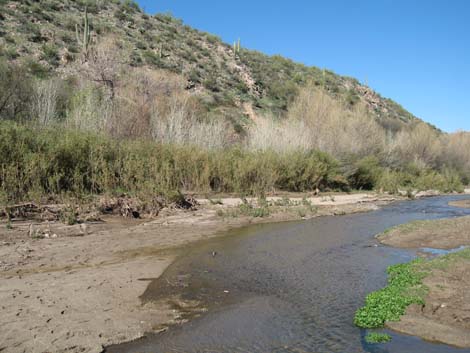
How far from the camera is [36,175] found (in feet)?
46.0

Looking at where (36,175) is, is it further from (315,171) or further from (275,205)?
(315,171)

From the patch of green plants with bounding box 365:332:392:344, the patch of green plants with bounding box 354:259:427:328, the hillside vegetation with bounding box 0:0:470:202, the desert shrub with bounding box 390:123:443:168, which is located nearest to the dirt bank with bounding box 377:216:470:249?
the patch of green plants with bounding box 354:259:427:328

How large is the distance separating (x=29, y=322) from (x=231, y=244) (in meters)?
6.81

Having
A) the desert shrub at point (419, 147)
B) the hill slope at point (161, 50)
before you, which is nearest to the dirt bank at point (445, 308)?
the hill slope at point (161, 50)

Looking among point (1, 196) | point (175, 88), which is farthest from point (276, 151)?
point (1, 196)

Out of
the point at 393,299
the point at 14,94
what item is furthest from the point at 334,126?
the point at 393,299

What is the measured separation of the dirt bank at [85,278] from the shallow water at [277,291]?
43cm

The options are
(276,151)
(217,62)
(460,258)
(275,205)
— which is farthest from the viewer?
(217,62)

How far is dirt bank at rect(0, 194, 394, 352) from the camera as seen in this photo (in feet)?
18.3

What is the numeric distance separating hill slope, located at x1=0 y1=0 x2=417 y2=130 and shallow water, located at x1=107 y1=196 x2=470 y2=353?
28.8m

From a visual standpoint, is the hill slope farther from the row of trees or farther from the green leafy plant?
the green leafy plant

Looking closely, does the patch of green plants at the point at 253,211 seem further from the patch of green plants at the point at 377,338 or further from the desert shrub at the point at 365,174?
the desert shrub at the point at 365,174

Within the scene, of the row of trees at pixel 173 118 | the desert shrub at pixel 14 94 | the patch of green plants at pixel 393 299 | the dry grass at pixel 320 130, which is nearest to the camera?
the patch of green plants at pixel 393 299

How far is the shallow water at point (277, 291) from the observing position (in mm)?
5645
